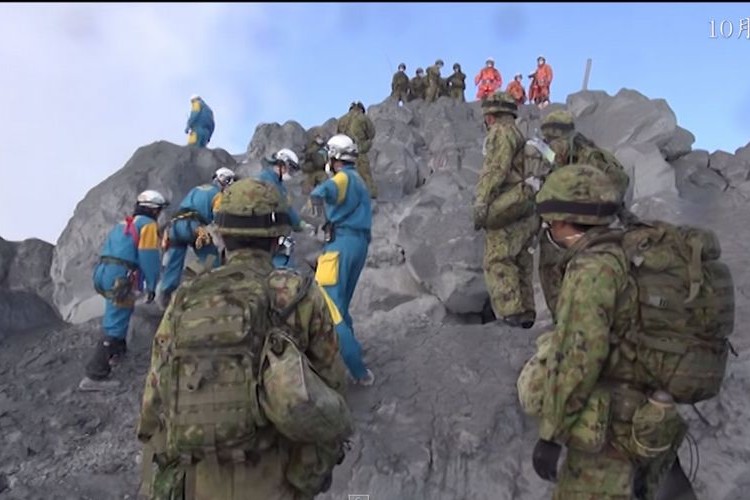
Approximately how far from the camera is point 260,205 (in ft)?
10.1

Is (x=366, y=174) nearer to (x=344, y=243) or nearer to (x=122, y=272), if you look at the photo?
(x=122, y=272)

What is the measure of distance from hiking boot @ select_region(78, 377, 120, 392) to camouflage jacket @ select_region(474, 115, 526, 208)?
389cm

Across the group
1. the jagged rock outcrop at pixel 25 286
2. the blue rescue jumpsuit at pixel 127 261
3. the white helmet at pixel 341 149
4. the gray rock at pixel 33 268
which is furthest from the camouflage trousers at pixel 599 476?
the gray rock at pixel 33 268

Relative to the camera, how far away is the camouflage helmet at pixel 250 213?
306 cm

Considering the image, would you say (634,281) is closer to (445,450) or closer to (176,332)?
(176,332)

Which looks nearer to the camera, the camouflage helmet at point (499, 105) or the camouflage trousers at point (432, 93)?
the camouflage helmet at point (499, 105)

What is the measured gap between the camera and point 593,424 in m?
3.04

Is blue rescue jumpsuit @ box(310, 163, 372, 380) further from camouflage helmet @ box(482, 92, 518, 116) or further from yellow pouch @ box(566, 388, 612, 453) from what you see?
yellow pouch @ box(566, 388, 612, 453)

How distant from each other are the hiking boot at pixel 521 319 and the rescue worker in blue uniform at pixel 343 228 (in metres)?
1.70

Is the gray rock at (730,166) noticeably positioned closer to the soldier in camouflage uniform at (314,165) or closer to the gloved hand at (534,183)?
the soldier in camouflage uniform at (314,165)

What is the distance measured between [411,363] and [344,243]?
129 centimetres

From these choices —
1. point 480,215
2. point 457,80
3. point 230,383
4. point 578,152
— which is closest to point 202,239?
point 480,215

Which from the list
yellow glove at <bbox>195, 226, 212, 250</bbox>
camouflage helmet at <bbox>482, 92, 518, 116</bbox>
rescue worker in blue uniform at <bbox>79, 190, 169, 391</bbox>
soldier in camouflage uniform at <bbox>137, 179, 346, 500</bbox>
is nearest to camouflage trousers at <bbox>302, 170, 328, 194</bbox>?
yellow glove at <bbox>195, 226, 212, 250</bbox>

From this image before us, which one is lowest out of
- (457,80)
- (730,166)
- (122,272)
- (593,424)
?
(593,424)
